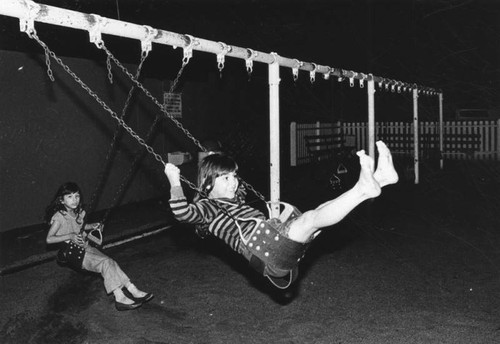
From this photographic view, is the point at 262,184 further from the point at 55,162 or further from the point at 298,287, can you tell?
the point at 298,287

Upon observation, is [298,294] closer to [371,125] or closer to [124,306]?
[124,306]

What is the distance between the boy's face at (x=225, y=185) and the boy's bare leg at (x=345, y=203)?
35.4 inches

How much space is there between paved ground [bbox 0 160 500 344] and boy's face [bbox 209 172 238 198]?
1.26 meters

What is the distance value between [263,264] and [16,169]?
597 centimetres

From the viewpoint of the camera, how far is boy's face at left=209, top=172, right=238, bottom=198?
4.54 meters

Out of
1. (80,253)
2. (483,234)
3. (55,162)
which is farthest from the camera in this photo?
(55,162)

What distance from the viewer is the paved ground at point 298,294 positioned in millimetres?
4781

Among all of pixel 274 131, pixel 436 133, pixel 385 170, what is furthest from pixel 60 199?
pixel 436 133

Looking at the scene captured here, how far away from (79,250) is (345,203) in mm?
2931

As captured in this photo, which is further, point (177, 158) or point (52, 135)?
point (177, 158)

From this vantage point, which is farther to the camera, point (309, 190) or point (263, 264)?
point (309, 190)

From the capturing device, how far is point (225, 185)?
455cm

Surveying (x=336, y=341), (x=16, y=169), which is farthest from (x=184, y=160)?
(x=336, y=341)

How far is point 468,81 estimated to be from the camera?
73.4 ft
